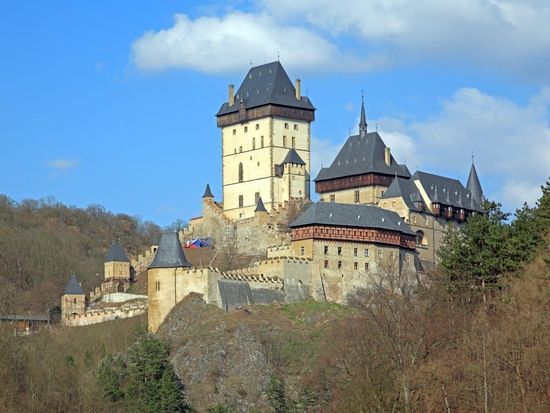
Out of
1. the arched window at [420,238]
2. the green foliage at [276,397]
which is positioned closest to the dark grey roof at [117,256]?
the arched window at [420,238]

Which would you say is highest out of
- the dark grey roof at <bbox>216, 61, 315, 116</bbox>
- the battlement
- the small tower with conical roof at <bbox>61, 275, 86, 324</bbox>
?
the dark grey roof at <bbox>216, 61, 315, 116</bbox>

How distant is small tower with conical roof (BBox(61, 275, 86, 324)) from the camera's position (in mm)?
96062

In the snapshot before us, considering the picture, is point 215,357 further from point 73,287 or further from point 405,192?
point 405,192

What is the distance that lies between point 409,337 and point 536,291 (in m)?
5.38

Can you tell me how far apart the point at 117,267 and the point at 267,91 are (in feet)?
49.7

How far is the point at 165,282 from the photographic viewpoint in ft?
272

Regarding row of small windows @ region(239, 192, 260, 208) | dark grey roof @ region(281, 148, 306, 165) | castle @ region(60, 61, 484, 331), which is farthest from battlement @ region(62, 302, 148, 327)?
dark grey roof @ region(281, 148, 306, 165)

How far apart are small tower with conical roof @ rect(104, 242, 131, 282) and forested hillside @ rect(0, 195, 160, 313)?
3.73 m

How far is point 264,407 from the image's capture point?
75312 millimetres

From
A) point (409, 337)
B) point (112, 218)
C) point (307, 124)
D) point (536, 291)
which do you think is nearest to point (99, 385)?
point (409, 337)

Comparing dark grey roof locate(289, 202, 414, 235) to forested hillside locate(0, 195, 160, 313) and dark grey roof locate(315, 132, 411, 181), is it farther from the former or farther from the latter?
forested hillside locate(0, 195, 160, 313)

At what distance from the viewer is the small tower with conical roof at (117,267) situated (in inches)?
3967

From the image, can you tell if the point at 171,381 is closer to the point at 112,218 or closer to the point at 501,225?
the point at 501,225

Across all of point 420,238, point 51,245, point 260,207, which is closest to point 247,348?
point 420,238
